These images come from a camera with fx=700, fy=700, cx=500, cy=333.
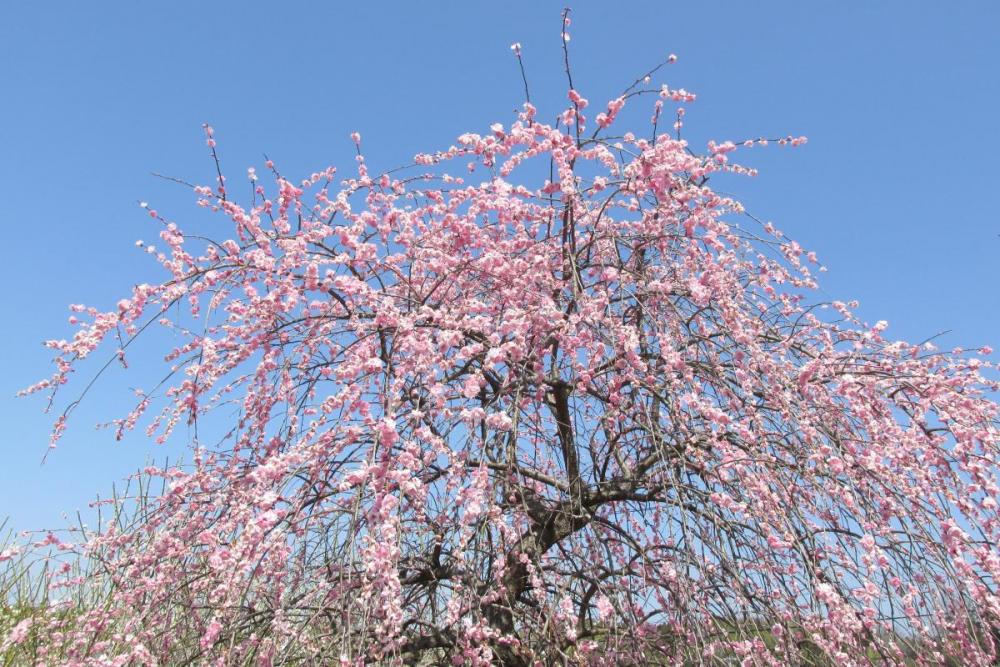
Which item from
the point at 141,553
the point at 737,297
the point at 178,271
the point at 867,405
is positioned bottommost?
the point at 141,553

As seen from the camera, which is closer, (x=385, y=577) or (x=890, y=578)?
(x=385, y=577)

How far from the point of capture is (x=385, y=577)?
2574 millimetres

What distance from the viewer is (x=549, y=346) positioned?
12.7 ft

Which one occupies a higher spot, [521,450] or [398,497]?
[521,450]

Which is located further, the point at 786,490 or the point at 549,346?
the point at 549,346

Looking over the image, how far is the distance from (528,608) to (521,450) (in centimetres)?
117

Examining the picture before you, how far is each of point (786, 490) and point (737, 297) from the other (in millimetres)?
1353

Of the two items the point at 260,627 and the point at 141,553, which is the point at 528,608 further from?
the point at 141,553

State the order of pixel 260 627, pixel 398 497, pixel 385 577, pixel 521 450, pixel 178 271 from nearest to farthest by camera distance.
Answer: pixel 385 577 < pixel 398 497 < pixel 260 627 < pixel 178 271 < pixel 521 450

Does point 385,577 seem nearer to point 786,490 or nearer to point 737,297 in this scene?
point 786,490

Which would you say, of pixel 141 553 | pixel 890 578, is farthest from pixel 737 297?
pixel 141 553

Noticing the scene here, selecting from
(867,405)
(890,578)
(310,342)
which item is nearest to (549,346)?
(310,342)

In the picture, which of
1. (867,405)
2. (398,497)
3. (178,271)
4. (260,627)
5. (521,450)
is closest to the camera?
(398,497)

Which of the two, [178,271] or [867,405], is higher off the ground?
[178,271]
